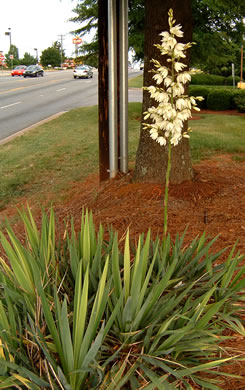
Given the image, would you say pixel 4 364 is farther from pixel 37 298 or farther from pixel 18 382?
pixel 37 298

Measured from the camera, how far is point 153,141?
567 centimetres

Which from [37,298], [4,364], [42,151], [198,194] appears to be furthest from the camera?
[42,151]

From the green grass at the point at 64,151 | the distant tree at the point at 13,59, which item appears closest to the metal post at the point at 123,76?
the green grass at the point at 64,151

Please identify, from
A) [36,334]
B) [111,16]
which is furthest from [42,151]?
[36,334]

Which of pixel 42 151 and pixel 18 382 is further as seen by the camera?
pixel 42 151

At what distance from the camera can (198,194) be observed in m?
5.44

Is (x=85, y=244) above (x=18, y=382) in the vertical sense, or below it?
above

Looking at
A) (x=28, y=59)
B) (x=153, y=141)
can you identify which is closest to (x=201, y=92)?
(x=153, y=141)

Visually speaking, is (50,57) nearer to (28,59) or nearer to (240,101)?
(28,59)

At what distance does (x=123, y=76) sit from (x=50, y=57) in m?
96.0

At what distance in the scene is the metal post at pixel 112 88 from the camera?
19.0 ft

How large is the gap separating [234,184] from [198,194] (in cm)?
77

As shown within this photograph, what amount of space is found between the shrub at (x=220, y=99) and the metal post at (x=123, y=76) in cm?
1195

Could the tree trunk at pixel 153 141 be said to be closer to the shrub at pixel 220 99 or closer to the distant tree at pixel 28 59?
the shrub at pixel 220 99
